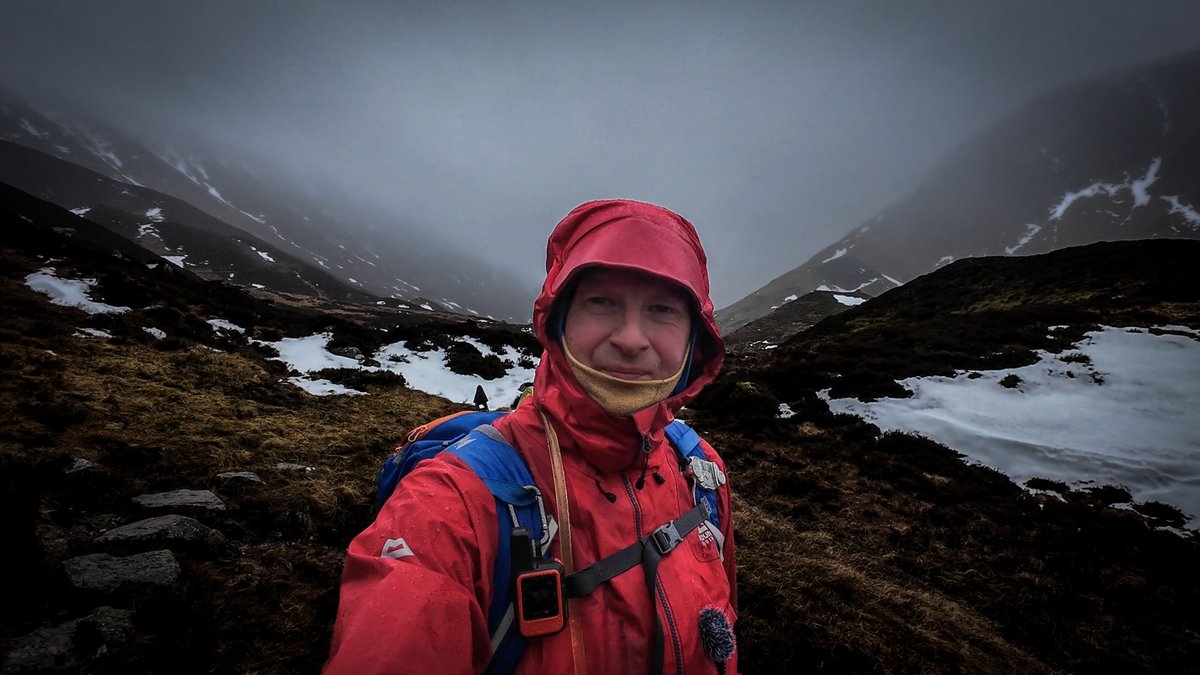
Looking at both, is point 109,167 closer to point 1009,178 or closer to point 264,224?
point 264,224

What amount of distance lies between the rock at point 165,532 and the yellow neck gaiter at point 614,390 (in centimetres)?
333

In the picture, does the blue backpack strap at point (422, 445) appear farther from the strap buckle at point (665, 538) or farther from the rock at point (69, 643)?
the rock at point (69, 643)

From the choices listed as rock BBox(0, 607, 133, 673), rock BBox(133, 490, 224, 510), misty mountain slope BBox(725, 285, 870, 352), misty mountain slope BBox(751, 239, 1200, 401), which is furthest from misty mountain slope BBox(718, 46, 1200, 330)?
rock BBox(0, 607, 133, 673)

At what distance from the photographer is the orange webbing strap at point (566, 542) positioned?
152 centimetres

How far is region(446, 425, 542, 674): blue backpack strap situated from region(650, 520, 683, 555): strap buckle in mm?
513

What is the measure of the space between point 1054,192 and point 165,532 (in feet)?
688

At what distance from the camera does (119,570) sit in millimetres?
2453

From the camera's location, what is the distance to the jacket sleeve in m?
1.19

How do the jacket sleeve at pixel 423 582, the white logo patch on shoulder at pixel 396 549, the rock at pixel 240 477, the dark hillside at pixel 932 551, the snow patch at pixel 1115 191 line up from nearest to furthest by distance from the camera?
the jacket sleeve at pixel 423 582
the white logo patch on shoulder at pixel 396 549
the dark hillside at pixel 932 551
the rock at pixel 240 477
the snow patch at pixel 1115 191

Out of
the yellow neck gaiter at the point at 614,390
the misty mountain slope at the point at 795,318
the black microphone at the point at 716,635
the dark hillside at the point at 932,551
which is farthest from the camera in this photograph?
the misty mountain slope at the point at 795,318

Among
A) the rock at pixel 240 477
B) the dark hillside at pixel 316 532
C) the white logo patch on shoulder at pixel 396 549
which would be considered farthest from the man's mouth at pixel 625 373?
the rock at pixel 240 477

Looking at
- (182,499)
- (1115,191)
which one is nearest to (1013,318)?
(182,499)

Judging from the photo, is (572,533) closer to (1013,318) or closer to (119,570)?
(119,570)

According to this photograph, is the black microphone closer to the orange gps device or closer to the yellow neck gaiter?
the orange gps device
